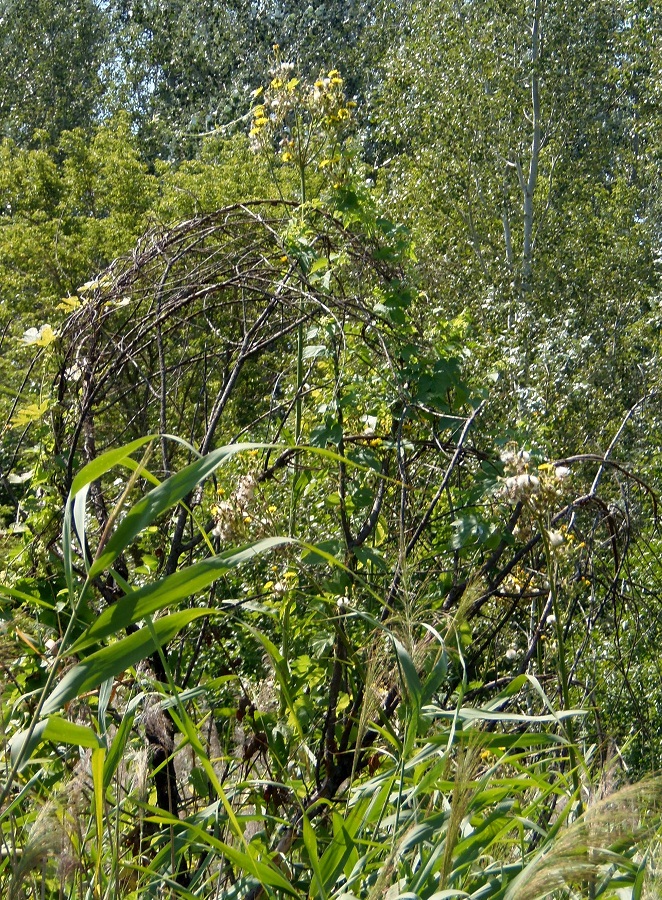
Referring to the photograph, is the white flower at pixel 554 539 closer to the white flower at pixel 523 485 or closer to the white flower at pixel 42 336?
the white flower at pixel 523 485

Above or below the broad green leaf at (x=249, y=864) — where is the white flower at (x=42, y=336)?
above

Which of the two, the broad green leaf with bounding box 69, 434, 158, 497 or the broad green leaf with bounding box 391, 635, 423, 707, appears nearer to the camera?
the broad green leaf with bounding box 69, 434, 158, 497

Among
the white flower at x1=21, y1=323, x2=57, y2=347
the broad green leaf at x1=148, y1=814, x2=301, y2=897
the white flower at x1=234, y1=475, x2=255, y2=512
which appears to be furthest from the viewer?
the white flower at x1=21, y1=323, x2=57, y2=347

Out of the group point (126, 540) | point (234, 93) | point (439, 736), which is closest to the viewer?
point (126, 540)

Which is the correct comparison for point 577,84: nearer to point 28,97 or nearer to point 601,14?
point 601,14

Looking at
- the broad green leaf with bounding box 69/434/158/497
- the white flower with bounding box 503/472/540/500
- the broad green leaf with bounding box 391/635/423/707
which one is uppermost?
the broad green leaf with bounding box 69/434/158/497

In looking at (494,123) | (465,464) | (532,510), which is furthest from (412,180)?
(532,510)

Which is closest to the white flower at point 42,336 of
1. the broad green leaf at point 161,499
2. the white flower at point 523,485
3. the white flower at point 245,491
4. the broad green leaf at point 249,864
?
the white flower at point 245,491

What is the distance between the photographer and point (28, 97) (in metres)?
29.1

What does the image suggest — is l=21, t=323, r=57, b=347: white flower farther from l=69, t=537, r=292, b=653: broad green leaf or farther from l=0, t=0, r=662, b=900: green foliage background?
l=69, t=537, r=292, b=653: broad green leaf

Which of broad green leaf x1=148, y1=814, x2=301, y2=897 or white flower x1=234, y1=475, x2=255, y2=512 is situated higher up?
white flower x1=234, y1=475, x2=255, y2=512

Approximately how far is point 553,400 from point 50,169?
36.4 ft

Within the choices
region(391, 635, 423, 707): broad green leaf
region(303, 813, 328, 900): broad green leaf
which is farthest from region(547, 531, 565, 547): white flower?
region(303, 813, 328, 900): broad green leaf

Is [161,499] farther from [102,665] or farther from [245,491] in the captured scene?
[245,491]
